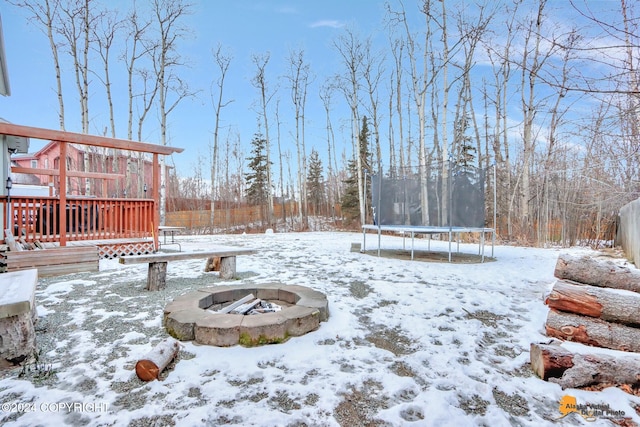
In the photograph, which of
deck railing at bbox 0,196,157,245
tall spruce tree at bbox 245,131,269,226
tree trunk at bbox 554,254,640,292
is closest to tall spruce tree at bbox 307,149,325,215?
tall spruce tree at bbox 245,131,269,226

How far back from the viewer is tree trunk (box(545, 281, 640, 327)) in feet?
8.03

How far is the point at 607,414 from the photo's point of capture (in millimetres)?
1792

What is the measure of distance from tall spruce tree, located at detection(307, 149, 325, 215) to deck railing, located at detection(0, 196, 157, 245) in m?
18.4

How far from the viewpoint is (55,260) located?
4.79 meters

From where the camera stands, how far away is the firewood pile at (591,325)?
2041mm

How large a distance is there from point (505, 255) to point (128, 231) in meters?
8.63

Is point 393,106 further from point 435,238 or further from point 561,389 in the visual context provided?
point 561,389

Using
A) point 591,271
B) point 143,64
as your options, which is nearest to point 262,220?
point 143,64

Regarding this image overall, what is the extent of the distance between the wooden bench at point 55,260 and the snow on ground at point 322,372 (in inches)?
35.9

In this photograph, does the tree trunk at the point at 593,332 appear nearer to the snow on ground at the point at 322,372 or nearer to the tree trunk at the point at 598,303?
the tree trunk at the point at 598,303

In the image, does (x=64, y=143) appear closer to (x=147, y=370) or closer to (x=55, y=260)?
(x=55, y=260)

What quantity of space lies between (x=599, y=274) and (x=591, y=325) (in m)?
0.76

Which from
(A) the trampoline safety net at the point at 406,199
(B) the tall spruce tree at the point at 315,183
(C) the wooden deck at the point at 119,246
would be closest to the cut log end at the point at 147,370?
(C) the wooden deck at the point at 119,246

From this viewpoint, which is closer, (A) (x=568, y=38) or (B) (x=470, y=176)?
(A) (x=568, y=38)
